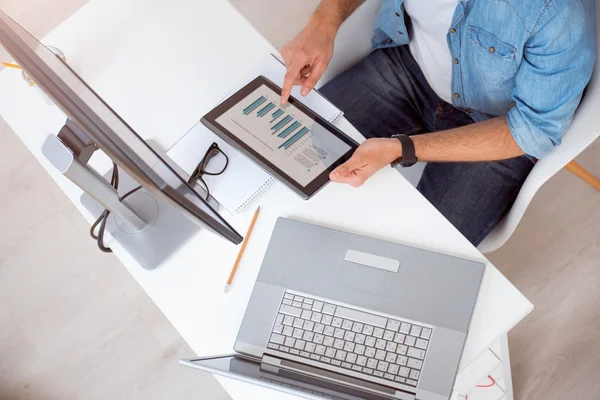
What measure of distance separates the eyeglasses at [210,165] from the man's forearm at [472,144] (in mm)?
410

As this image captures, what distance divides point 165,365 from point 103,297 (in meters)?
0.32

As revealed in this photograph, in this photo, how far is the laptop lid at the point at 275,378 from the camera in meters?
1.05

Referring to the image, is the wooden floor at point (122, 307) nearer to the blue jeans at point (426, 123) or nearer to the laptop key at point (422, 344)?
the blue jeans at point (426, 123)

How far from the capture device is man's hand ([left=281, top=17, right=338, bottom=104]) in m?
1.27

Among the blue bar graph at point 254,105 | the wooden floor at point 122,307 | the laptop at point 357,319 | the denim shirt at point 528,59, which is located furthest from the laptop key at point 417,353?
the wooden floor at point 122,307

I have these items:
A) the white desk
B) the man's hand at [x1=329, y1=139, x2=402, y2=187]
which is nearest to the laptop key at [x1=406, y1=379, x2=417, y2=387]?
the white desk

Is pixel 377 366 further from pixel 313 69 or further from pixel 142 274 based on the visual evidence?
pixel 313 69

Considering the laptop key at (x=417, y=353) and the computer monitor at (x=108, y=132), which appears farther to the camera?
the laptop key at (x=417, y=353)

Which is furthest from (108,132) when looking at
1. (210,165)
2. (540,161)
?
(540,161)

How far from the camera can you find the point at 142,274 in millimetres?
1265

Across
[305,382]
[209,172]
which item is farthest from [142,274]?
[305,382]

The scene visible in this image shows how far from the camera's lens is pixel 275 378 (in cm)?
112

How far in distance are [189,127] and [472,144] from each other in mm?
608

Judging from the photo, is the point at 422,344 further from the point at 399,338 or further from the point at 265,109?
the point at 265,109
